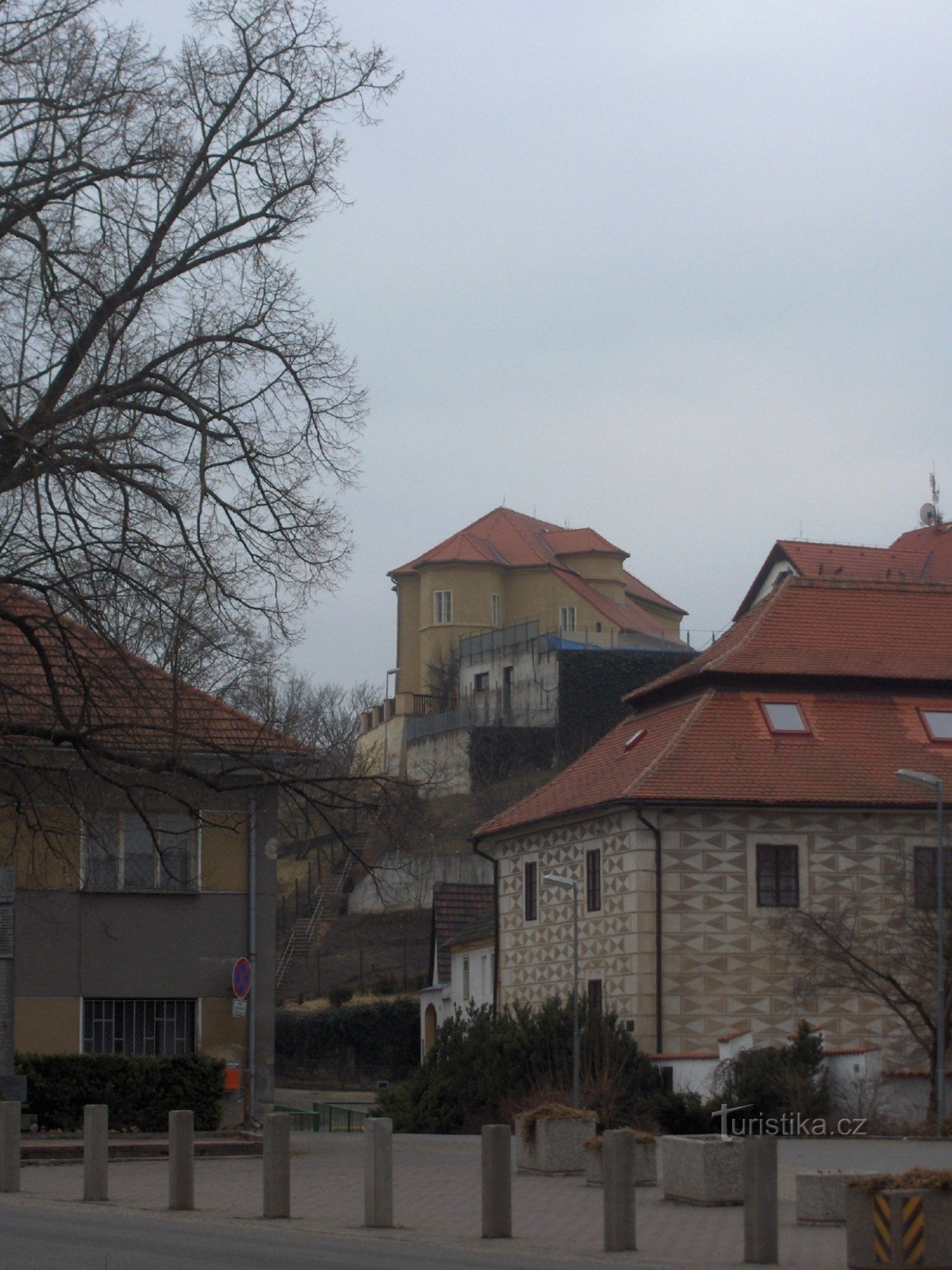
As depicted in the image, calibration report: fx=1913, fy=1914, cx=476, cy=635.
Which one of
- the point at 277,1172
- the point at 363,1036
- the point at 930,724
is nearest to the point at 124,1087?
the point at 277,1172

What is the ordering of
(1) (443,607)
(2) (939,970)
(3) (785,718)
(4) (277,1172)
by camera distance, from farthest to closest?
(1) (443,607)
(3) (785,718)
(2) (939,970)
(4) (277,1172)

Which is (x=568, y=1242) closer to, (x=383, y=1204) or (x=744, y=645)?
(x=383, y=1204)

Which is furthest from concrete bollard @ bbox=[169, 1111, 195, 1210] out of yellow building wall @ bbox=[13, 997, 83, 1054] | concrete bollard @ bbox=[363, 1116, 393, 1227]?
yellow building wall @ bbox=[13, 997, 83, 1054]

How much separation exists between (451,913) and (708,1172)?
4169 centimetres

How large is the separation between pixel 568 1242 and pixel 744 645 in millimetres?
27107

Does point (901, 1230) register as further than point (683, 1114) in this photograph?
No

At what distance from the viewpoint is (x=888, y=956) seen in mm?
32625

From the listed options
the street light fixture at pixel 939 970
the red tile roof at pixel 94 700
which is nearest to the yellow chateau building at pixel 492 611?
the street light fixture at pixel 939 970

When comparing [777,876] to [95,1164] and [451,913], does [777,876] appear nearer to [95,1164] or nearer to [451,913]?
[95,1164]

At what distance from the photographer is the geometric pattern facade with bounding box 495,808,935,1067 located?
116 ft

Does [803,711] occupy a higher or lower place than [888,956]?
higher

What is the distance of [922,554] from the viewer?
6269 cm

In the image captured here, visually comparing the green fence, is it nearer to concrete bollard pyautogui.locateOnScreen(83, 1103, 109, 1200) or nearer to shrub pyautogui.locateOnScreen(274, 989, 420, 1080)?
shrub pyautogui.locateOnScreen(274, 989, 420, 1080)

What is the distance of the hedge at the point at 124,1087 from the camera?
81.7 ft
